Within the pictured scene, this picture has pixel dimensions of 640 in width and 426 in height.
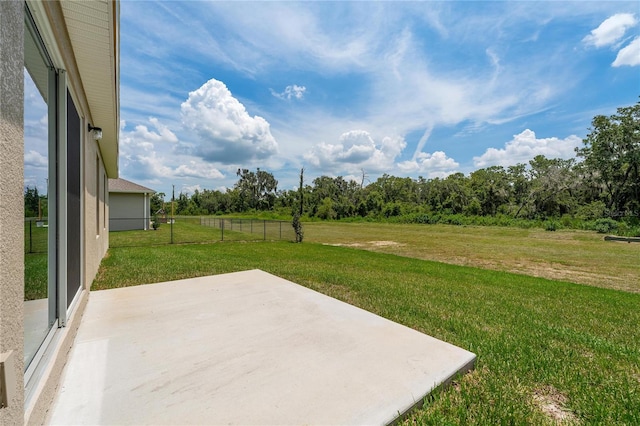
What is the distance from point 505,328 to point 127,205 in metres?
20.7

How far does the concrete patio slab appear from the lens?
1.76 metres

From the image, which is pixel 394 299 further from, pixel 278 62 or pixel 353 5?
pixel 278 62

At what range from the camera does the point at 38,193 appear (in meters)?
1.85

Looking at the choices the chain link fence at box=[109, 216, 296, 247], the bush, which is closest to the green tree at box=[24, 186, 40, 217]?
the chain link fence at box=[109, 216, 296, 247]

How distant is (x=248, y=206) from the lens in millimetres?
58406

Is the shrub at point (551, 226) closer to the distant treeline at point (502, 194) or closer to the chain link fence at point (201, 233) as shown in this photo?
the distant treeline at point (502, 194)

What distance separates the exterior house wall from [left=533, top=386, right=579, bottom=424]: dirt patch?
1993 centimetres

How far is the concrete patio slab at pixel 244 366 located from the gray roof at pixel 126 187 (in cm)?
1649

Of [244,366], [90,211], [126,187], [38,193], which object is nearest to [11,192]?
[38,193]

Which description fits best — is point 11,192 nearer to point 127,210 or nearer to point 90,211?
point 90,211

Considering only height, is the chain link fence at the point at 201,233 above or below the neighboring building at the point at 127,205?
below

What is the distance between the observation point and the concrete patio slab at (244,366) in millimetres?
1763

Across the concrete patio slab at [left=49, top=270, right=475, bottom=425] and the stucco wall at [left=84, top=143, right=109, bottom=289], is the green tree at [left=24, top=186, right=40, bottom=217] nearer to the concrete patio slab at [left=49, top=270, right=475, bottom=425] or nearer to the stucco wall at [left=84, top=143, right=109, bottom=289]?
the concrete patio slab at [left=49, top=270, right=475, bottom=425]

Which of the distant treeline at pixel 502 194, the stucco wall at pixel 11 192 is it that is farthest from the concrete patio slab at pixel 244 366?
the distant treeline at pixel 502 194
